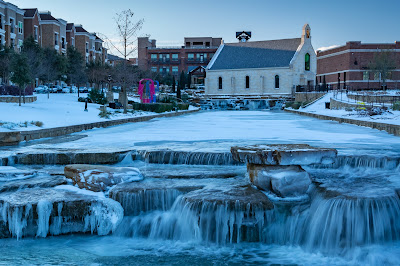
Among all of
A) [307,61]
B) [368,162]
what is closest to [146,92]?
[307,61]

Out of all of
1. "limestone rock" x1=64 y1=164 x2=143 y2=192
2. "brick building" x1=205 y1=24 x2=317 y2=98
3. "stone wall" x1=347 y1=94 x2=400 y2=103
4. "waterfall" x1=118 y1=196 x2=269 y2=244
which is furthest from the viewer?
"brick building" x1=205 y1=24 x2=317 y2=98

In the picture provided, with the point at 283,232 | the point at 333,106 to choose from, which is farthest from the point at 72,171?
the point at 333,106

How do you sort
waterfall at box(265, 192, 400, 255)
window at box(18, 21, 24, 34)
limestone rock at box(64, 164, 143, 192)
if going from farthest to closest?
window at box(18, 21, 24, 34), limestone rock at box(64, 164, 143, 192), waterfall at box(265, 192, 400, 255)

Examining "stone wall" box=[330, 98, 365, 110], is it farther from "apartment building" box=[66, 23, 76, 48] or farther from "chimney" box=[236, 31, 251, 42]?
"chimney" box=[236, 31, 251, 42]

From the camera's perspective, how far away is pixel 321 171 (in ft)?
41.5

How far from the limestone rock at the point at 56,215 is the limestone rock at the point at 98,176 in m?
0.92

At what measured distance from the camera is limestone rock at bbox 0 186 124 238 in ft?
29.5

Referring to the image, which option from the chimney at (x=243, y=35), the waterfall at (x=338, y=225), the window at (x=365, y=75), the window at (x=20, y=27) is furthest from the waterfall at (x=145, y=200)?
the chimney at (x=243, y=35)

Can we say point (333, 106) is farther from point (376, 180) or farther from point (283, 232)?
point (283, 232)

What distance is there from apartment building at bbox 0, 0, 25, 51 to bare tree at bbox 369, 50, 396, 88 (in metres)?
50.3

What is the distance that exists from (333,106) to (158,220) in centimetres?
3621

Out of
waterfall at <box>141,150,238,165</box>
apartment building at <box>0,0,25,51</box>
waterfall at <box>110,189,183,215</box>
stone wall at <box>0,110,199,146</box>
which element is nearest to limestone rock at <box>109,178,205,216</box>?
waterfall at <box>110,189,183,215</box>

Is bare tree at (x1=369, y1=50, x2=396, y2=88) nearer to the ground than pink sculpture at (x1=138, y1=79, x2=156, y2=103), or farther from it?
farther from it

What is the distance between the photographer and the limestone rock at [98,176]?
10484 mm
